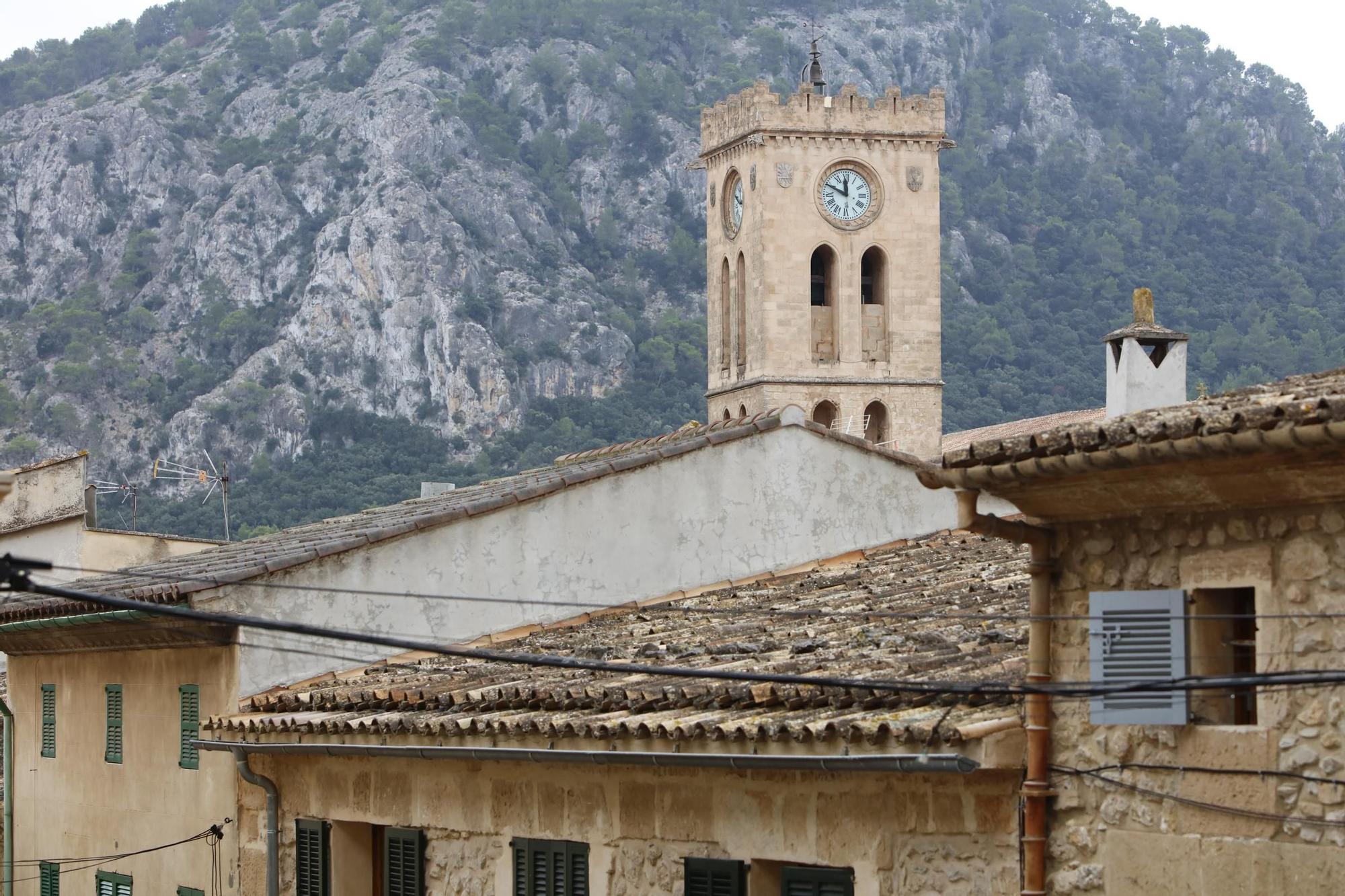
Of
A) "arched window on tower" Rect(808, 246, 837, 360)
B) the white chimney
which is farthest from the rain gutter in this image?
"arched window on tower" Rect(808, 246, 837, 360)

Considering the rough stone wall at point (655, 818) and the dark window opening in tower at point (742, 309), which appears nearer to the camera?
the rough stone wall at point (655, 818)

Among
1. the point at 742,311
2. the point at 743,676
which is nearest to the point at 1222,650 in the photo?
the point at 743,676

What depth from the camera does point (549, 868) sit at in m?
13.6

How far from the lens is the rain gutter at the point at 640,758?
1025 cm

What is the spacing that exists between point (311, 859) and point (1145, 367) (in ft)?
22.1

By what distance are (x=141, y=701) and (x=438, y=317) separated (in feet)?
311

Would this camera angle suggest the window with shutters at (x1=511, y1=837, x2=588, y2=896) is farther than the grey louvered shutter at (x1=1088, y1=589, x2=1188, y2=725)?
Yes

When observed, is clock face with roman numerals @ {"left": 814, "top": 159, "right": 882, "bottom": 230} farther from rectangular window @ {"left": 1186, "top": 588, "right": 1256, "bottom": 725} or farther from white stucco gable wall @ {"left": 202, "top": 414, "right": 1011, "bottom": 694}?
rectangular window @ {"left": 1186, "top": 588, "right": 1256, "bottom": 725}

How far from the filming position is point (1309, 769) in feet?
29.4

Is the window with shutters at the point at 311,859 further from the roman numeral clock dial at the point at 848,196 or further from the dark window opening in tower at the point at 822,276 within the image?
the dark window opening in tower at the point at 822,276

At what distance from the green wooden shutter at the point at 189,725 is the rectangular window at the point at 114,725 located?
1617 millimetres

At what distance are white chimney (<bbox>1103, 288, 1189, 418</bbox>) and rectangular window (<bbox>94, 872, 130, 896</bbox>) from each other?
10.2 m

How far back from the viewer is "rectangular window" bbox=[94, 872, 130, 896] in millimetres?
19453

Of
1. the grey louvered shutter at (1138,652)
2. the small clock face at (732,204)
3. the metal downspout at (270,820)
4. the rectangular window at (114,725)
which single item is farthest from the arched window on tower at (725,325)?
the grey louvered shutter at (1138,652)
